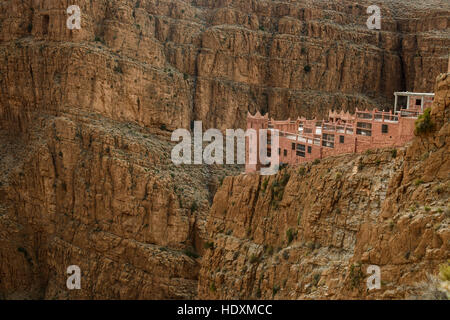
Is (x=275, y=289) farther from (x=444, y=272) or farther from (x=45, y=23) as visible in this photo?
(x=45, y=23)

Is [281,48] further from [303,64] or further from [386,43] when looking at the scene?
[386,43]

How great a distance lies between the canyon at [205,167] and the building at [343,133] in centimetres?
112

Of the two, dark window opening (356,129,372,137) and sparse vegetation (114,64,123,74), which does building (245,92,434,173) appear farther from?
sparse vegetation (114,64,123,74)

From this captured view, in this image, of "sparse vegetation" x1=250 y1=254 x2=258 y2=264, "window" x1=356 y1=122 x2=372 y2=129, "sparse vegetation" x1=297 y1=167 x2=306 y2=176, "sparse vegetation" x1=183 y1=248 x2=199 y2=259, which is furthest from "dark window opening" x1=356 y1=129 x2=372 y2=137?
"sparse vegetation" x1=183 y1=248 x2=199 y2=259

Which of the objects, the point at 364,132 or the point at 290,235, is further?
the point at 290,235

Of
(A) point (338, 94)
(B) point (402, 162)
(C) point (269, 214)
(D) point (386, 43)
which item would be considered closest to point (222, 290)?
(C) point (269, 214)

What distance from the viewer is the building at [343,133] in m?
47.8

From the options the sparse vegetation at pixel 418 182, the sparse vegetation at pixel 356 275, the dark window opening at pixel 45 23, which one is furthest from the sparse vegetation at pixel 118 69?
the sparse vegetation at pixel 418 182

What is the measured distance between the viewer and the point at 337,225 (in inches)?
1884

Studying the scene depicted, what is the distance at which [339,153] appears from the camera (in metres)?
51.7

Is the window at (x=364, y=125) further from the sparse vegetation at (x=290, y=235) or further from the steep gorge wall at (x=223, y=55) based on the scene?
the steep gorge wall at (x=223, y=55)

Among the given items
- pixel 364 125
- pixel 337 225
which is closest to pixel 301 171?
pixel 364 125

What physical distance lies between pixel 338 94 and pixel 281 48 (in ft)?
31.5

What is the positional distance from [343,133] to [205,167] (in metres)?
32.6
